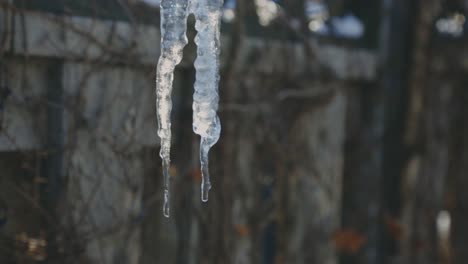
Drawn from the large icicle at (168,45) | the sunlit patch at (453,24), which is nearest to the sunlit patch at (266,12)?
the sunlit patch at (453,24)

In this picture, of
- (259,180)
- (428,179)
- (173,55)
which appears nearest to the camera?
(173,55)

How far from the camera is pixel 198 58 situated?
2.24 m

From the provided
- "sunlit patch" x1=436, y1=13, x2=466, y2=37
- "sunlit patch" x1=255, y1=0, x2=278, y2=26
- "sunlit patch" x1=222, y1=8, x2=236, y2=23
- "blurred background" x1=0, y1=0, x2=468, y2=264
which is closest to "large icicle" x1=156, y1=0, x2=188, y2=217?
"blurred background" x1=0, y1=0, x2=468, y2=264

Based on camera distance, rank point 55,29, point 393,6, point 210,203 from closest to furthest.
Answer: point 55,29
point 210,203
point 393,6

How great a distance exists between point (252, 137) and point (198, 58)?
1.55m

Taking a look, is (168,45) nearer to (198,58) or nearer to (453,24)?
(198,58)

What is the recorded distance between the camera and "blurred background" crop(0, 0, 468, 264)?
9.08 ft

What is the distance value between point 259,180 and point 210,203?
0.38 m

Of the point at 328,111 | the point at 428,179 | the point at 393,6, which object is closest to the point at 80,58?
the point at 328,111

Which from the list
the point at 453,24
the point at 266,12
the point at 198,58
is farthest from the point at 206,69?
the point at 453,24

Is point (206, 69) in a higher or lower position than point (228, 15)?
lower

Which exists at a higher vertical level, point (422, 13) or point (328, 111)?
point (422, 13)

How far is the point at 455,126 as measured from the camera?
515 centimetres

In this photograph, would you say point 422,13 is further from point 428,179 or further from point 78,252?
point 78,252
